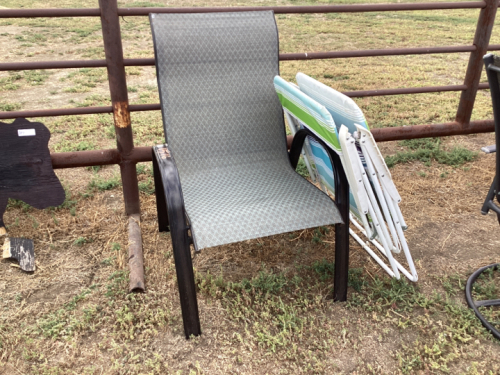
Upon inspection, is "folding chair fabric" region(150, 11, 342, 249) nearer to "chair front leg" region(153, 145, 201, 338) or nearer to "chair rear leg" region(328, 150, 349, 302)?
"chair rear leg" region(328, 150, 349, 302)

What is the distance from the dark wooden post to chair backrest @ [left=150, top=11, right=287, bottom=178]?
0.76ft

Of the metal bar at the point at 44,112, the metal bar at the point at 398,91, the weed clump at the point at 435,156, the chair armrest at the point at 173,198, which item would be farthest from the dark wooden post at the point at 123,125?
the weed clump at the point at 435,156

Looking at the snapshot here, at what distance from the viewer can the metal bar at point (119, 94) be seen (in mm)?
2484

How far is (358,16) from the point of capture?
12117 mm

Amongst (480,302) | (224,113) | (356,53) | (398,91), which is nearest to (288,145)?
(224,113)

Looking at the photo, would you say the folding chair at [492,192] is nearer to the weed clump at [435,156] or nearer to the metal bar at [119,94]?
the weed clump at [435,156]

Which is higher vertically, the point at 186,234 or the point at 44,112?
the point at 44,112

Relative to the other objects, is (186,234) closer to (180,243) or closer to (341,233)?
(180,243)

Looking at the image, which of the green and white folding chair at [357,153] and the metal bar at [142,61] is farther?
Result: the metal bar at [142,61]

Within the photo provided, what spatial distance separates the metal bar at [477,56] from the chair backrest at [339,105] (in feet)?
5.10

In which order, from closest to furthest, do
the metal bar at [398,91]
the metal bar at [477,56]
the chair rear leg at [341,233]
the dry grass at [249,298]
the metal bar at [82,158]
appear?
the dry grass at [249,298]
the chair rear leg at [341,233]
the metal bar at [82,158]
the metal bar at [477,56]
the metal bar at [398,91]

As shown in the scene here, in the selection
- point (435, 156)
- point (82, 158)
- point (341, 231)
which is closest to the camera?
point (341, 231)

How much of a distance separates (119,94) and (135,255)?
90cm

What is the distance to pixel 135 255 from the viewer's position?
2518mm
